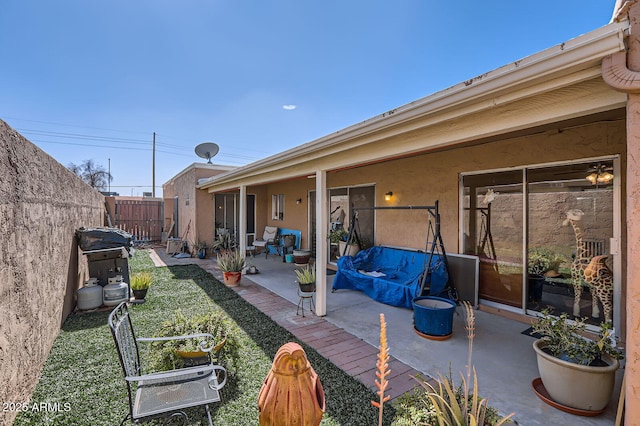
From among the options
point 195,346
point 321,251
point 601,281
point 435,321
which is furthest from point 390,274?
point 195,346

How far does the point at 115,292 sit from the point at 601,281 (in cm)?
713

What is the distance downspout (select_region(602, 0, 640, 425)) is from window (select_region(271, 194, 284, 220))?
32.0ft

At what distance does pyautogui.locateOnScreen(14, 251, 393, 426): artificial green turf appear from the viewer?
2.40 metres

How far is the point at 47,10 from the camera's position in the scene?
6348 millimetres

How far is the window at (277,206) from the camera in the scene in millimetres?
10969

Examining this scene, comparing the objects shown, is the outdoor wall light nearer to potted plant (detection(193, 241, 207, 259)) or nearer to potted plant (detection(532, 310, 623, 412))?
potted plant (detection(532, 310, 623, 412))

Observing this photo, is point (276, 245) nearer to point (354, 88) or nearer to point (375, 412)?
point (354, 88)

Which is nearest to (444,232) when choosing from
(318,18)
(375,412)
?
(375,412)

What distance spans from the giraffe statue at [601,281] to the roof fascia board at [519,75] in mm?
3035

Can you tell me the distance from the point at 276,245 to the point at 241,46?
625 centimetres

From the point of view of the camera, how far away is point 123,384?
9.37 ft

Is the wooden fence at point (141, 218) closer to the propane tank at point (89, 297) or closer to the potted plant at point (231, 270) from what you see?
the potted plant at point (231, 270)

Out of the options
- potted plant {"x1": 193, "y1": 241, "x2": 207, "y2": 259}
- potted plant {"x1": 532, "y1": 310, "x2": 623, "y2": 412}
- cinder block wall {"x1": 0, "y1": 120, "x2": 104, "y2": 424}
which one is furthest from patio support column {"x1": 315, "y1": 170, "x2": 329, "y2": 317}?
potted plant {"x1": 193, "y1": 241, "x2": 207, "y2": 259}

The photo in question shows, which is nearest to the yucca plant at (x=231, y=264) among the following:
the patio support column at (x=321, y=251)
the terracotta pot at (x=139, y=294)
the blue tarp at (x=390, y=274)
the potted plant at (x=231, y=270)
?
the potted plant at (x=231, y=270)
